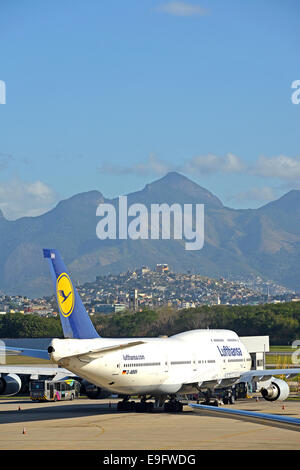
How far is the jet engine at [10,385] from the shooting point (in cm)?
6956

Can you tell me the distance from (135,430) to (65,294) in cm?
1108

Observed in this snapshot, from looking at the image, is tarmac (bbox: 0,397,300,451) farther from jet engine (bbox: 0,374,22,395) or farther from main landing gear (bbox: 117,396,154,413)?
jet engine (bbox: 0,374,22,395)

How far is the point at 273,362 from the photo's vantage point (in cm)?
12888

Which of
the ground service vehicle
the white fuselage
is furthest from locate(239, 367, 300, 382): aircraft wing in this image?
the ground service vehicle

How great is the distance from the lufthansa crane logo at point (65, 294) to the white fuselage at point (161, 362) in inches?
98.6

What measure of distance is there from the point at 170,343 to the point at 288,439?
20.8m

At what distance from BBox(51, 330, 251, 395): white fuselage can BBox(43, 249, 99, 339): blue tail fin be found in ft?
3.31

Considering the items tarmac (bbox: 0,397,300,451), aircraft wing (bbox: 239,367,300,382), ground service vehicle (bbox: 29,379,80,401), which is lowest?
tarmac (bbox: 0,397,300,451)

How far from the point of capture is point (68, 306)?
5597 centimetres

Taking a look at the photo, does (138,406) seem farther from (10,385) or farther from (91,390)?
(10,385)

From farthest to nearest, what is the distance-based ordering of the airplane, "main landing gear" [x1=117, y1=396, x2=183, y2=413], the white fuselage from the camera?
1. "main landing gear" [x1=117, y1=396, x2=183, y2=413]
2. the airplane
3. the white fuselage

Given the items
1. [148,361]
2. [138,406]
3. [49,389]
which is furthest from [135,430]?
[49,389]

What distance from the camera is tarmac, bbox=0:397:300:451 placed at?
140ft
